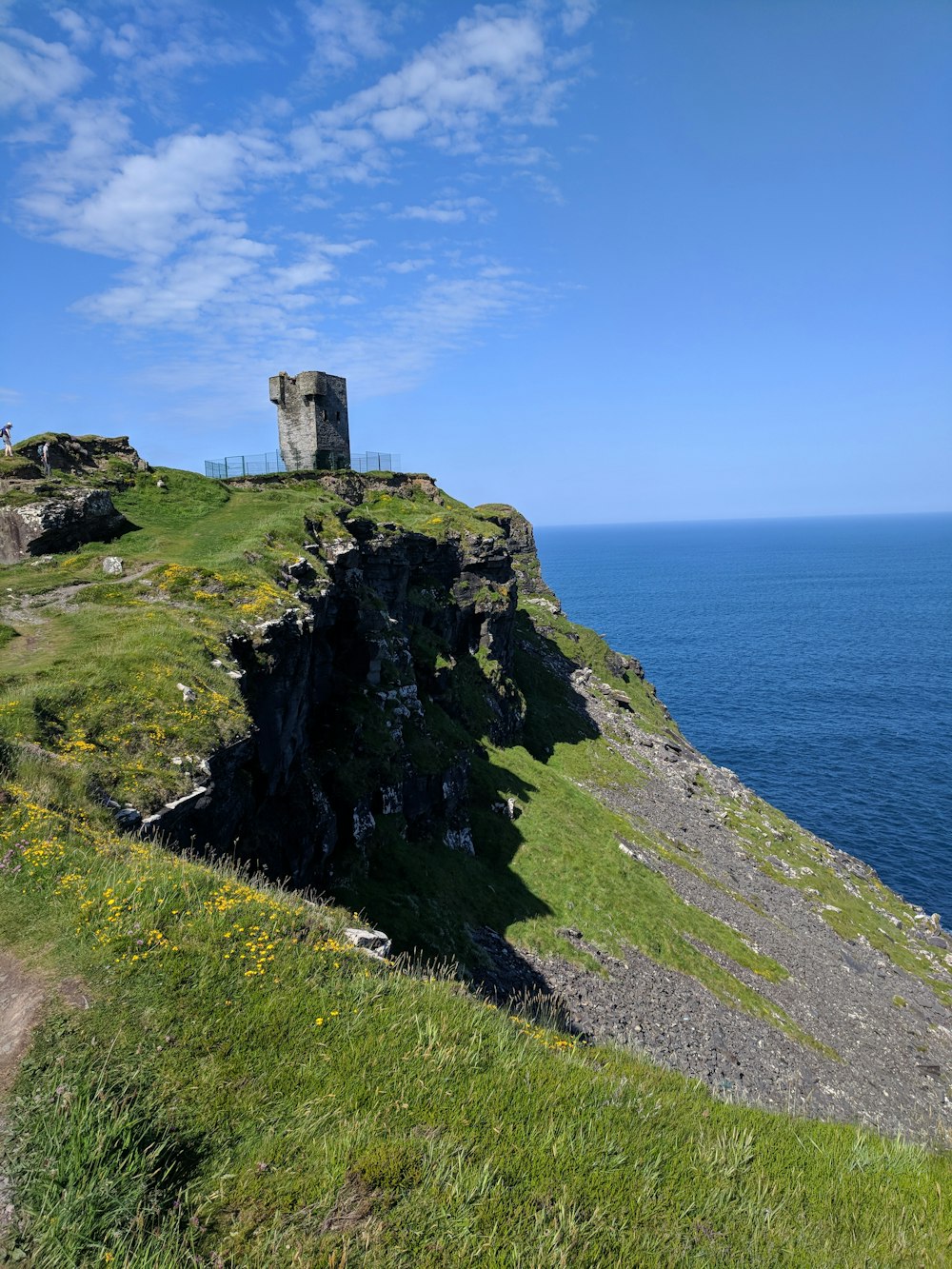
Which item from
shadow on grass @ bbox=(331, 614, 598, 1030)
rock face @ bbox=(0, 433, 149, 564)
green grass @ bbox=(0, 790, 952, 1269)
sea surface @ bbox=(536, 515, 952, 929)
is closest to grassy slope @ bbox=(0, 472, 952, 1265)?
green grass @ bbox=(0, 790, 952, 1269)

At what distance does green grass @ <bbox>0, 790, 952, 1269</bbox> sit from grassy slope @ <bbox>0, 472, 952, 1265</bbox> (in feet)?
0.10

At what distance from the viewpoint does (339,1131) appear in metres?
7.59

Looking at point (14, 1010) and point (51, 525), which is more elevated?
point (51, 525)

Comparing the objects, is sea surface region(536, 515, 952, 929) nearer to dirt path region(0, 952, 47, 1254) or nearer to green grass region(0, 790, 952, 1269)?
green grass region(0, 790, 952, 1269)

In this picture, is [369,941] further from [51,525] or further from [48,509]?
[48,509]

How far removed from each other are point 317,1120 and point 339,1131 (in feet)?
0.96

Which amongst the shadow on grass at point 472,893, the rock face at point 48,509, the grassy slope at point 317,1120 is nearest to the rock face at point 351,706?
the shadow on grass at point 472,893

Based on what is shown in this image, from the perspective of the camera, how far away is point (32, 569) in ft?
94.7

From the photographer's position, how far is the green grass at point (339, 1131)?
6.41 metres

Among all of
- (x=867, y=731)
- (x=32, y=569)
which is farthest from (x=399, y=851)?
(x=867, y=731)

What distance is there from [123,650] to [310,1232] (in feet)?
56.7

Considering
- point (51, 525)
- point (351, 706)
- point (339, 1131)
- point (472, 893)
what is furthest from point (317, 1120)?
point (51, 525)

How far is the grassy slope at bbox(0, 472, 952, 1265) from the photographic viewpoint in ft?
21.2

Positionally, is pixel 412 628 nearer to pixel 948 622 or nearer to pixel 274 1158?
pixel 274 1158
